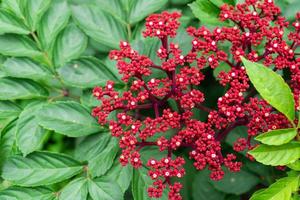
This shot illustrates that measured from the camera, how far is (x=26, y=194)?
201cm

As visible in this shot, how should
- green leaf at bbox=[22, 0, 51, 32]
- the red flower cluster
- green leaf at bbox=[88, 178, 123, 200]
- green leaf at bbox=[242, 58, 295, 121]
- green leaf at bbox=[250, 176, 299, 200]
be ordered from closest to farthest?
green leaf at bbox=[242, 58, 295, 121], green leaf at bbox=[250, 176, 299, 200], the red flower cluster, green leaf at bbox=[88, 178, 123, 200], green leaf at bbox=[22, 0, 51, 32]

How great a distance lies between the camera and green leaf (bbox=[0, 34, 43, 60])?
7.03 ft

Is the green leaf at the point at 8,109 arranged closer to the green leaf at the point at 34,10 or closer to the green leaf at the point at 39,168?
the green leaf at the point at 39,168

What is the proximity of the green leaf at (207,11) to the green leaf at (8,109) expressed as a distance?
914 millimetres

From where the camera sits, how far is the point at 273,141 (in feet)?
4.69

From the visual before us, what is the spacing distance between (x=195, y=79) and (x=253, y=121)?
262 millimetres

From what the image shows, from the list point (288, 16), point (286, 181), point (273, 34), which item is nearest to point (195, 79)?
point (273, 34)

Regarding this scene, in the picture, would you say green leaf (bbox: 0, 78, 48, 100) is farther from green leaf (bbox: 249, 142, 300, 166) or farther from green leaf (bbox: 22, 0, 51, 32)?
green leaf (bbox: 249, 142, 300, 166)

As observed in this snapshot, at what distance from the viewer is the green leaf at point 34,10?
84.1 inches

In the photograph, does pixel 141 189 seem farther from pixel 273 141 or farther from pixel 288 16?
pixel 288 16

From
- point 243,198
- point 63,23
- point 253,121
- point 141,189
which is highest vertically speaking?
point 63,23

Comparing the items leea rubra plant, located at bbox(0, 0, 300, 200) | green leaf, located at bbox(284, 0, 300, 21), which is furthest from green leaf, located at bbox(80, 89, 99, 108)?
green leaf, located at bbox(284, 0, 300, 21)

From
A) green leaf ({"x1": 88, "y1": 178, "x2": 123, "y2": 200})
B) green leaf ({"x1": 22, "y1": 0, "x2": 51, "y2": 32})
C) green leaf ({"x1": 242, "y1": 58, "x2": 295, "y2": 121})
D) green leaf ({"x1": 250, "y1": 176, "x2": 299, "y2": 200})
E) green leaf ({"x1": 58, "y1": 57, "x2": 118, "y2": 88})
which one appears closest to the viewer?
green leaf ({"x1": 242, "y1": 58, "x2": 295, "y2": 121})

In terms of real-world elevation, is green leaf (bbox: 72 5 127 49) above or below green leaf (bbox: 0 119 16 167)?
above
